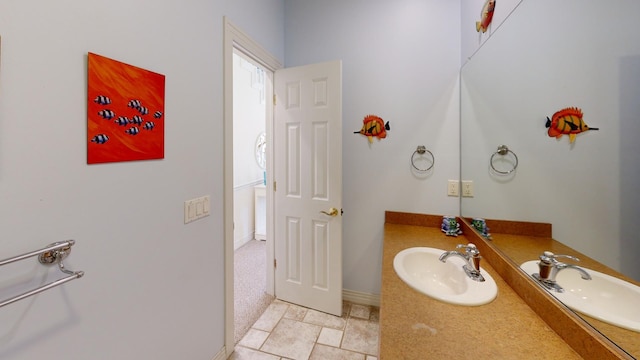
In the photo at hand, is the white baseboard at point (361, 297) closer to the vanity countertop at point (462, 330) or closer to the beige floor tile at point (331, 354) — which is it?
the beige floor tile at point (331, 354)

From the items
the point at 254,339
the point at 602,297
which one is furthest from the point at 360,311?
the point at 602,297

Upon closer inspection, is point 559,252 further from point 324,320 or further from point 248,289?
point 248,289

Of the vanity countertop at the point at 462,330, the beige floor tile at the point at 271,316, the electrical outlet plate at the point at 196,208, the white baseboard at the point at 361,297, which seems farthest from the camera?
the white baseboard at the point at 361,297

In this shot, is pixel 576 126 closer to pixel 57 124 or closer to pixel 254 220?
pixel 57 124

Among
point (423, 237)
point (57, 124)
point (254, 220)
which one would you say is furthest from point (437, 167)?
point (254, 220)

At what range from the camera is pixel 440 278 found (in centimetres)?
138

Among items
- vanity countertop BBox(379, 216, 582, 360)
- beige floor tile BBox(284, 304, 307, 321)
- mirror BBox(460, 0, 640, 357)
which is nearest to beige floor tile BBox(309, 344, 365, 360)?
beige floor tile BBox(284, 304, 307, 321)

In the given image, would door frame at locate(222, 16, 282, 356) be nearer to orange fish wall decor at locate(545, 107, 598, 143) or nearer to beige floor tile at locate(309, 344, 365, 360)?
beige floor tile at locate(309, 344, 365, 360)

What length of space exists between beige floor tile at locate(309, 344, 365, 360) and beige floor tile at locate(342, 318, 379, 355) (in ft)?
0.16

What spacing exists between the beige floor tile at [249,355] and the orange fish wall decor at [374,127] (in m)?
1.79

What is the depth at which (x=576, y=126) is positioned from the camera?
0.79 metres

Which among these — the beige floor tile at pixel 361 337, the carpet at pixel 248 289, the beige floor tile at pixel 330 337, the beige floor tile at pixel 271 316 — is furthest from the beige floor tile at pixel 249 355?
the beige floor tile at pixel 361 337

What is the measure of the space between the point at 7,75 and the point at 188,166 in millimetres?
679

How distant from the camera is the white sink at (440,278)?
0.99 meters
